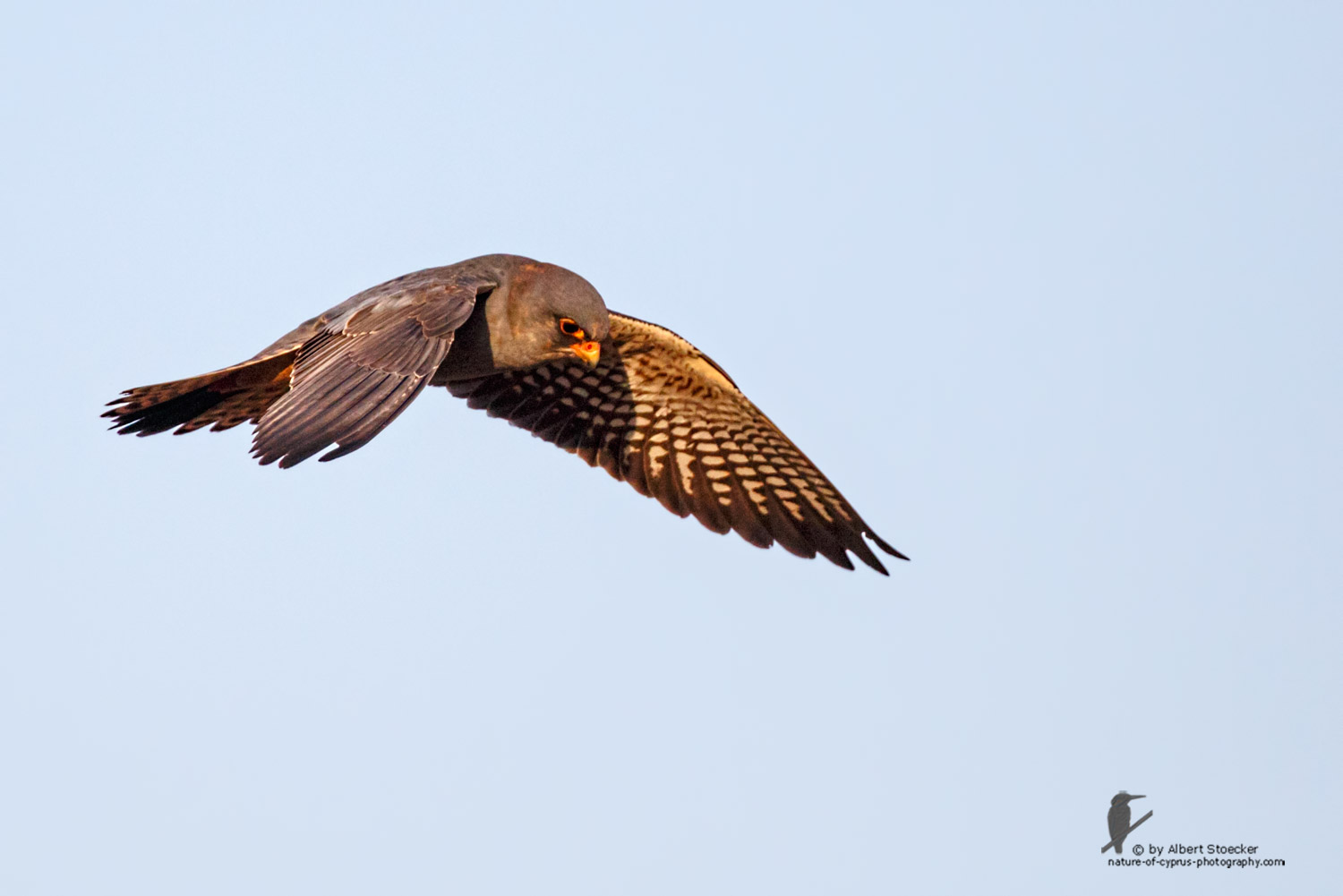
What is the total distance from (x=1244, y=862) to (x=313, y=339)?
22.0ft

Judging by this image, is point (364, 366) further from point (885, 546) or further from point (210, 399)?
point (885, 546)

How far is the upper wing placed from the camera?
300 inches

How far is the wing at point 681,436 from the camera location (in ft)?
35.1

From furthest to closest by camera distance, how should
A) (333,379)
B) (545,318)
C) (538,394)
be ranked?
1. (538,394)
2. (545,318)
3. (333,379)

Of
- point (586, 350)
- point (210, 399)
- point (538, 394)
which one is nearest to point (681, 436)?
point (538, 394)

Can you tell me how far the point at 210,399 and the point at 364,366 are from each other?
1848 millimetres

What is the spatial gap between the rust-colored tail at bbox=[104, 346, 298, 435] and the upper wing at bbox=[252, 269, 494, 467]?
507 millimetres

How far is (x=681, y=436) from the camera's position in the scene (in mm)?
11039

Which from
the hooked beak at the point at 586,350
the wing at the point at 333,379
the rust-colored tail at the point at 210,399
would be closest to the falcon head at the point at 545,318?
the hooked beak at the point at 586,350

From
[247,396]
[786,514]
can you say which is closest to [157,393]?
[247,396]

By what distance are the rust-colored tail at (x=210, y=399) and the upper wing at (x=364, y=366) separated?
507 mm

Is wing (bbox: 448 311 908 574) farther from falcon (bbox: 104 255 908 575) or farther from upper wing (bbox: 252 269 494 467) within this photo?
upper wing (bbox: 252 269 494 467)

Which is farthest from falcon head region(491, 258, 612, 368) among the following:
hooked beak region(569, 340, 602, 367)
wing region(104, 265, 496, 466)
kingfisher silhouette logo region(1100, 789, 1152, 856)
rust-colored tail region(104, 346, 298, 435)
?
kingfisher silhouette logo region(1100, 789, 1152, 856)

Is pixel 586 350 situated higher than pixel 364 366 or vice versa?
pixel 586 350
